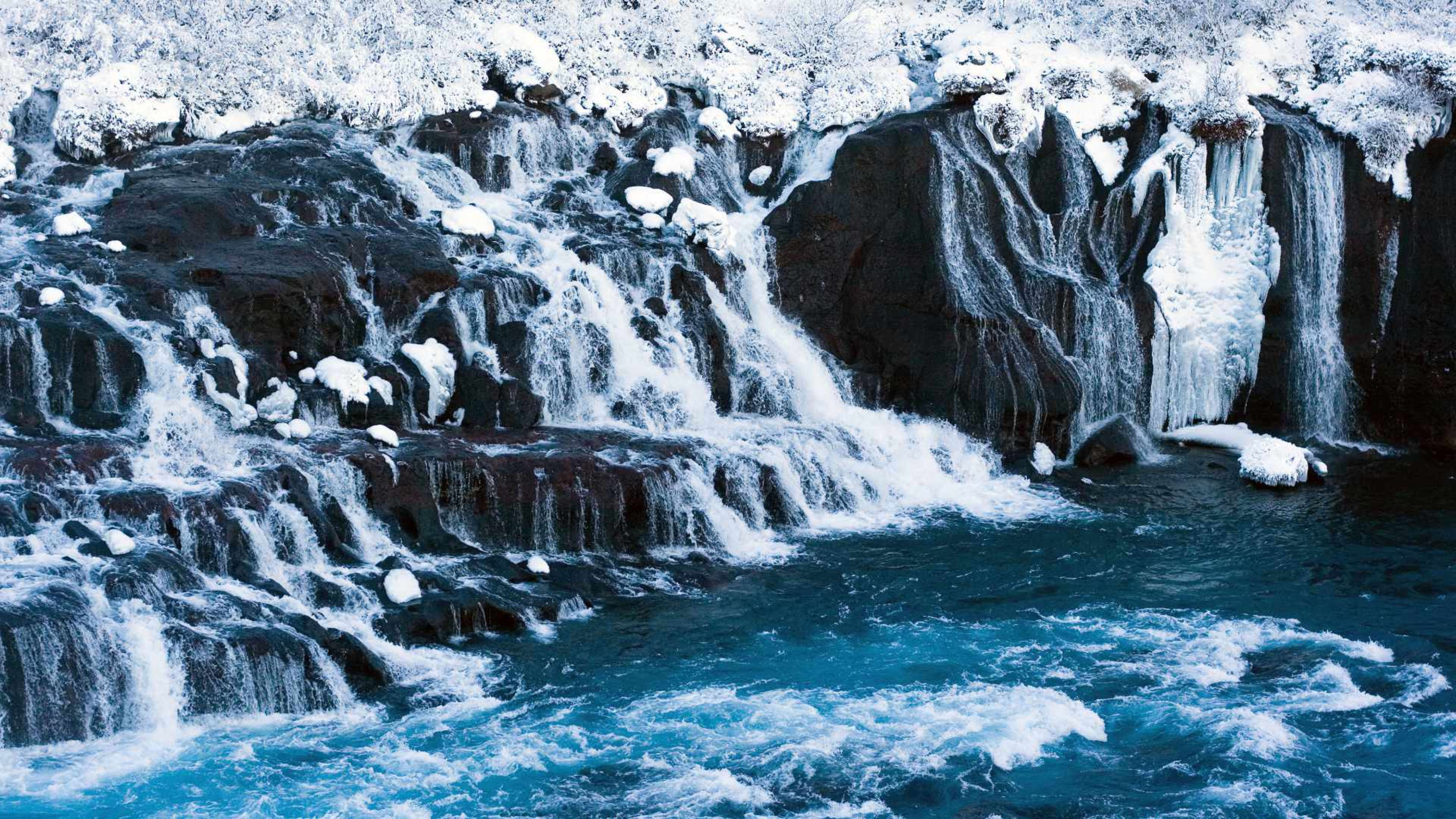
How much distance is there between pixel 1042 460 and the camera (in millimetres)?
20203

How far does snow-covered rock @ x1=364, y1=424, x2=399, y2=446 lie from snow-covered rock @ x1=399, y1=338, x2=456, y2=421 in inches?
53.3

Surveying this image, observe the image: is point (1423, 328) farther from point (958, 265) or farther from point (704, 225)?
point (704, 225)

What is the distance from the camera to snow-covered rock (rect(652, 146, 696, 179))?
23.1m

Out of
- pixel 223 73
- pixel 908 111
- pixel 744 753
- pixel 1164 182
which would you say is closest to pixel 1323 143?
pixel 1164 182

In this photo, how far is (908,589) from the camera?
Answer: 15.9 meters

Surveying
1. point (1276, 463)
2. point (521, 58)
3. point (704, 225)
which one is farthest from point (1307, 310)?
point (521, 58)

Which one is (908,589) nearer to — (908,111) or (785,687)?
(785,687)

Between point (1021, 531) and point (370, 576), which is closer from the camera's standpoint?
point (370, 576)

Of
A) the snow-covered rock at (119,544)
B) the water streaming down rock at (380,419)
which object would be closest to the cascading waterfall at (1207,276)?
the water streaming down rock at (380,419)

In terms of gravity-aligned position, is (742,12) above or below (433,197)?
above

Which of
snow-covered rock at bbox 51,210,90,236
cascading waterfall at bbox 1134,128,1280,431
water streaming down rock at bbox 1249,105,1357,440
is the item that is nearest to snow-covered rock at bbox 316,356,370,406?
snow-covered rock at bbox 51,210,90,236

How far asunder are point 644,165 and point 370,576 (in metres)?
10.9

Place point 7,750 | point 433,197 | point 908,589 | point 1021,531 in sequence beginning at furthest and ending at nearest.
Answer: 1. point 433,197
2. point 1021,531
3. point 908,589
4. point 7,750

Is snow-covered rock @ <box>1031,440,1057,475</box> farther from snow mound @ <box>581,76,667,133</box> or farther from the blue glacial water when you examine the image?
snow mound @ <box>581,76,667,133</box>
